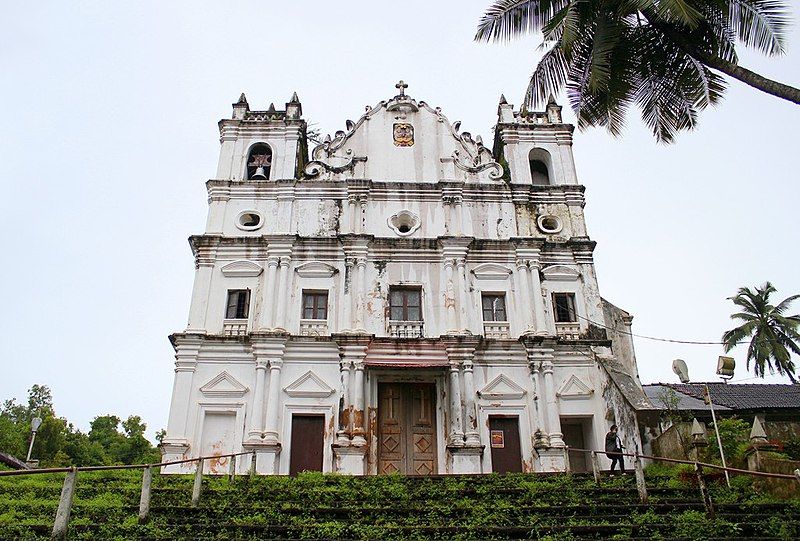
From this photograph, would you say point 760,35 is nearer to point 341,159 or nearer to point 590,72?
point 590,72

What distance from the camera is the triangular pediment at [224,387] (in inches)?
754


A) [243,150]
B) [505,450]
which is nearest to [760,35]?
[505,450]

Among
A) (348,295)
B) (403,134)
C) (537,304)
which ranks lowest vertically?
(537,304)

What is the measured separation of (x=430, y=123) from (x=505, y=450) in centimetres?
1230

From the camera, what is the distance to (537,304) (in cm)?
2069

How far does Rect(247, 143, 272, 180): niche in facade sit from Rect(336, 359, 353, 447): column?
7.98 metres

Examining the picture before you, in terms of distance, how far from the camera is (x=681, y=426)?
15.2m

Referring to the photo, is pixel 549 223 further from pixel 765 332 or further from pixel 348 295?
pixel 765 332

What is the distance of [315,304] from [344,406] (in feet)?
12.2

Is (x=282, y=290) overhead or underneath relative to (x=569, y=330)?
overhead

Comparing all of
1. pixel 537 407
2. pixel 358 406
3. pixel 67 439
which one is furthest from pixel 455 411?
pixel 67 439

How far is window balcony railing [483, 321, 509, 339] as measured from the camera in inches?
805

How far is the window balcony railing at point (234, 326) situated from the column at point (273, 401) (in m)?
1.58

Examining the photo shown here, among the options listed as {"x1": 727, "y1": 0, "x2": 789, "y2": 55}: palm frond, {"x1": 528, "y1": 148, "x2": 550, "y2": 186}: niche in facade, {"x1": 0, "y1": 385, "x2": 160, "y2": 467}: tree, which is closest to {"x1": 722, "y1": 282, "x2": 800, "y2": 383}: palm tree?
{"x1": 528, "y1": 148, "x2": 550, "y2": 186}: niche in facade
